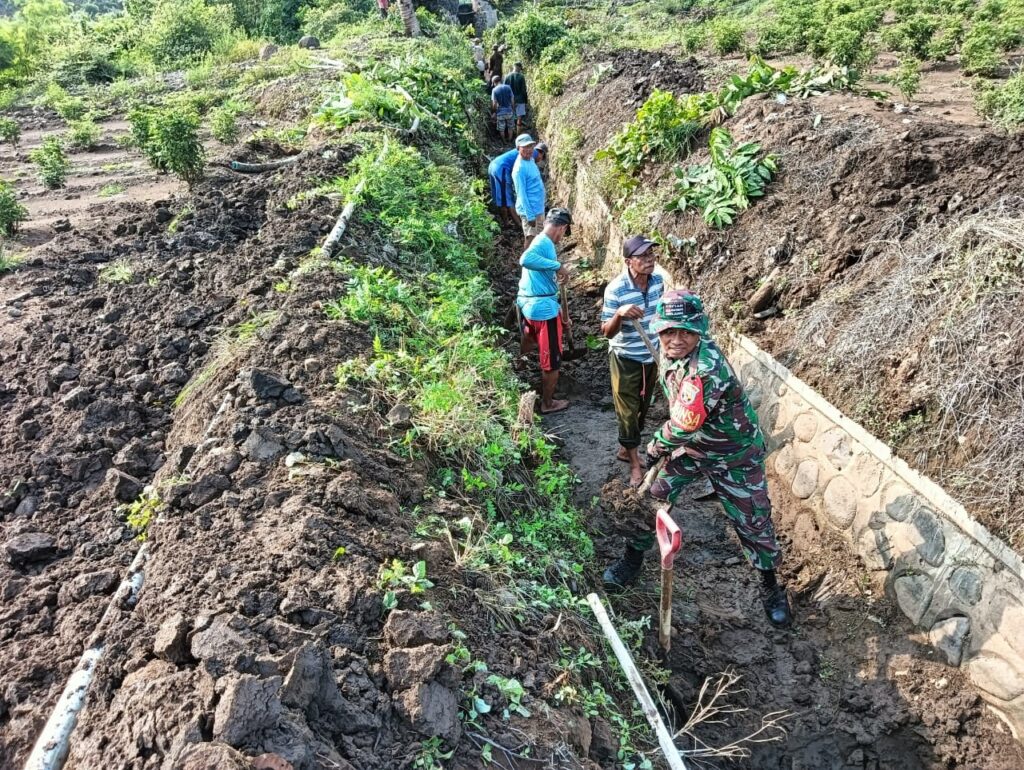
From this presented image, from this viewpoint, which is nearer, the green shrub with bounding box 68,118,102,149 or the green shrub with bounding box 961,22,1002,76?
the green shrub with bounding box 961,22,1002,76

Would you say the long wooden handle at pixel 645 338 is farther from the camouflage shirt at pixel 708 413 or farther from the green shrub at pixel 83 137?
the green shrub at pixel 83 137

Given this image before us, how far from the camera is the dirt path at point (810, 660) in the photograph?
3279mm

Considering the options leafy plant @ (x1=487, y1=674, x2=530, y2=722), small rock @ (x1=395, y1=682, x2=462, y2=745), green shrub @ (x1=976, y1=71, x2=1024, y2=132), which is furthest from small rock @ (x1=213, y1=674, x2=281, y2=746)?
green shrub @ (x1=976, y1=71, x2=1024, y2=132)

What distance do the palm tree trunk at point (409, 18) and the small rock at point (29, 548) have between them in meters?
18.7

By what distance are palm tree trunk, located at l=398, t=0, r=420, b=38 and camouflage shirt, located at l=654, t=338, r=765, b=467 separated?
18521 millimetres

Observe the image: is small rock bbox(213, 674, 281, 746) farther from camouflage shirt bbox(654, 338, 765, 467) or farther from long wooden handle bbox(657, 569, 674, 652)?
camouflage shirt bbox(654, 338, 765, 467)

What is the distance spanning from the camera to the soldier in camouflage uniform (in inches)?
137

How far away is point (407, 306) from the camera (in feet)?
17.6

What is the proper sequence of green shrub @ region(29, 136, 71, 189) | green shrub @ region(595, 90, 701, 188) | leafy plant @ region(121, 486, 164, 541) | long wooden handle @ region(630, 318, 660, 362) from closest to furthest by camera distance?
leafy plant @ region(121, 486, 164, 541), long wooden handle @ region(630, 318, 660, 362), green shrub @ region(595, 90, 701, 188), green shrub @ region(29, 136, 71, 189)

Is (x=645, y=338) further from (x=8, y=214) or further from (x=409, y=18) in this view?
(x=409, y=18)

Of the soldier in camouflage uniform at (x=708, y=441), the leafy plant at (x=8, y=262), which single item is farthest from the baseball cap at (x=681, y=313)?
the leafy plant at (x=8, y=262)

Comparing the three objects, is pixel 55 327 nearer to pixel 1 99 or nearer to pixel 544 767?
pixel 544 767

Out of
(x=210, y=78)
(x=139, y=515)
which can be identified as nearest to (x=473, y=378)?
(x=139, y=515)

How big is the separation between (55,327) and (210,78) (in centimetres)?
1389
